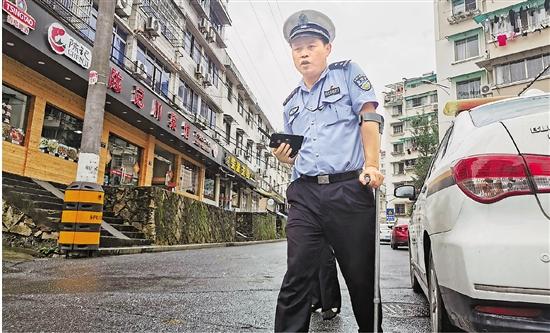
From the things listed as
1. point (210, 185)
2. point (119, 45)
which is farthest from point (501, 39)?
point (119, 45)

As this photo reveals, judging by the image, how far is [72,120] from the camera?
13422 millimetres

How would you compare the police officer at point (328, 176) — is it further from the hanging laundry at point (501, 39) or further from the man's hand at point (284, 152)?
the hanging laundry at point (501, 39)

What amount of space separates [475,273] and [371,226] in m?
0.57

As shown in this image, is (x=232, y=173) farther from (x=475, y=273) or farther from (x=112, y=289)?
(x=475, y=273)

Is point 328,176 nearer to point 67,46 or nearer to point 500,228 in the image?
point 500,228

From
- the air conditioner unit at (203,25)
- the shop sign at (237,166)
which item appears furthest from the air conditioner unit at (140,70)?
the shop sign at (237,166)

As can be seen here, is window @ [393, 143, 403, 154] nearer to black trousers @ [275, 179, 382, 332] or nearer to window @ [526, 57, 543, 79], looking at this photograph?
window @ [526, 57, 543, 79]

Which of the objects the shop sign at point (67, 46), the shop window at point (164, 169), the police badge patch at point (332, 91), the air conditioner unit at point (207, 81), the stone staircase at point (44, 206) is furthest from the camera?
the air conditioner unit at point (207, 81)

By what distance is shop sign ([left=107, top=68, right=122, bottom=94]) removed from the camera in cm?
1205

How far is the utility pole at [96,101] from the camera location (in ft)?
25.8

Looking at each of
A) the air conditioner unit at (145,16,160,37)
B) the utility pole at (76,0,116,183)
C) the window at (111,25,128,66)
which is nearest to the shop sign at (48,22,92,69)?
the utility pole at (76,0,116,183)

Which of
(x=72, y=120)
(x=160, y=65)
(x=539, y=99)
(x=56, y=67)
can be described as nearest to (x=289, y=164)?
(x=539, y=99)

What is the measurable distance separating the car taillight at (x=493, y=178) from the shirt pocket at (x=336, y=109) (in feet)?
2.32

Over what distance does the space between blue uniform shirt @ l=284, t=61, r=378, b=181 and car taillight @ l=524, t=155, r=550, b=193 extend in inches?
30.8
